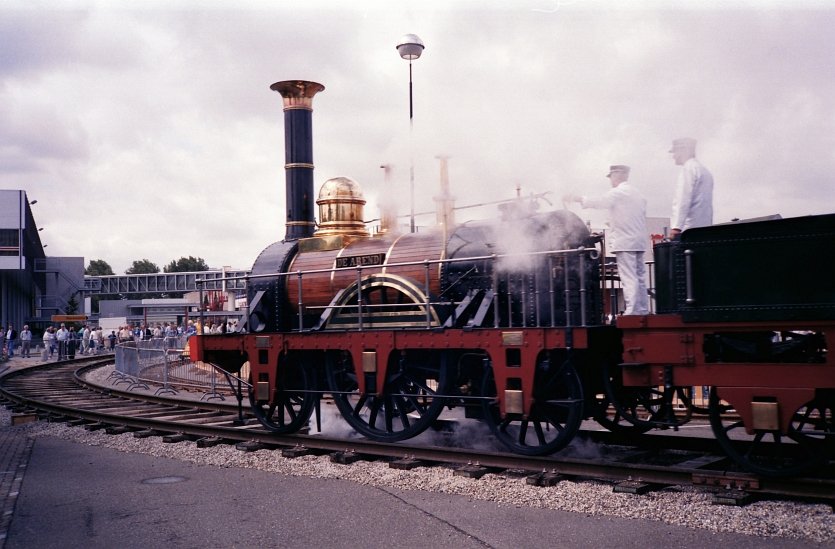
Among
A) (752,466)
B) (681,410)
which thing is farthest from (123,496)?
(681,410)

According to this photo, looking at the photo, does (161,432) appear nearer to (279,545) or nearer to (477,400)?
(477,400)

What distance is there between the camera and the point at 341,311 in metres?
10.2

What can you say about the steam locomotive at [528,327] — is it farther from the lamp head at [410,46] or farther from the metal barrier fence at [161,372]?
the metal barrier fence at [161,372]

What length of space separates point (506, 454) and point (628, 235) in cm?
259

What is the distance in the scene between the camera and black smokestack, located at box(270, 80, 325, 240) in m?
11.2

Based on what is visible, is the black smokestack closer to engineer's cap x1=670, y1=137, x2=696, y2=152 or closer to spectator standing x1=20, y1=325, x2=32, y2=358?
engineer's cap x1=670, y1=137, x2=696, y2=152

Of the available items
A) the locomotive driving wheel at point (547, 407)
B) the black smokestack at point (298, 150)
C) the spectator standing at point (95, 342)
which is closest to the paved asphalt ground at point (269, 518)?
the locomotive driving wheel at point (547, 407)

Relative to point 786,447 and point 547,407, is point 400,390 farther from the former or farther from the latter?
point 786,447

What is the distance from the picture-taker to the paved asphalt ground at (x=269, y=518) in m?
5.83

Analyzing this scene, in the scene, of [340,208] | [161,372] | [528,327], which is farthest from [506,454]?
[161,372]

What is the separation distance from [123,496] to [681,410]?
25.5 feet

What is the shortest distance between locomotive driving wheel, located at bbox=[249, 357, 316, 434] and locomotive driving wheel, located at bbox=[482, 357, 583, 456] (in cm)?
268

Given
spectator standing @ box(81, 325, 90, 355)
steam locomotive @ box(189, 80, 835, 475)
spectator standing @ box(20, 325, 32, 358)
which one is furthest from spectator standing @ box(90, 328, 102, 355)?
steam locomotive @ box(189, 80, 835, 475)

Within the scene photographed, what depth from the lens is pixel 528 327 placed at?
27.0 feet
